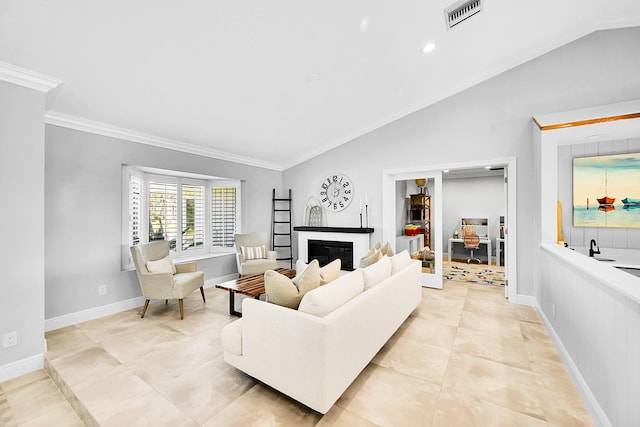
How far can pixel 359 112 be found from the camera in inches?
174

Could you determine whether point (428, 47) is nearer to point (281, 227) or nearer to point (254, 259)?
point (254, 259)

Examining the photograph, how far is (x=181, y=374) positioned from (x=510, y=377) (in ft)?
8.56

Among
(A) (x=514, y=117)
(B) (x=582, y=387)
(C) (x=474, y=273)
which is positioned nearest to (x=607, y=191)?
(A) (x=514, y=117)

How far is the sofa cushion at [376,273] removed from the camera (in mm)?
2391

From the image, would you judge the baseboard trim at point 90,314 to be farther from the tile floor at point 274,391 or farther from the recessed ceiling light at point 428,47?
the recessed ceiling light at point 428,47

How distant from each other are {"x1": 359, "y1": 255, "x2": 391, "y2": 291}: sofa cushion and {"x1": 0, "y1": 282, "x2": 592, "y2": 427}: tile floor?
2.16 ft

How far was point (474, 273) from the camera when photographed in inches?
214

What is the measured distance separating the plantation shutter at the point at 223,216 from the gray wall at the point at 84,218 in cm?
137

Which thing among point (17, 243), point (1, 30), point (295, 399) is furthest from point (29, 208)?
point (295, 399)

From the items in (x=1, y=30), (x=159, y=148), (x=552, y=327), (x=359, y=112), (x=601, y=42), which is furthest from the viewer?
(x=359, y=112)

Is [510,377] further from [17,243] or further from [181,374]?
[17,243]

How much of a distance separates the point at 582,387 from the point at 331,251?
385 cm

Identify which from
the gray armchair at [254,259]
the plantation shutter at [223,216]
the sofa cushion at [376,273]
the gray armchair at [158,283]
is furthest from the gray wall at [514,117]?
the gray armchair at [158,283]

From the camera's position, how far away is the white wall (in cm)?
349
